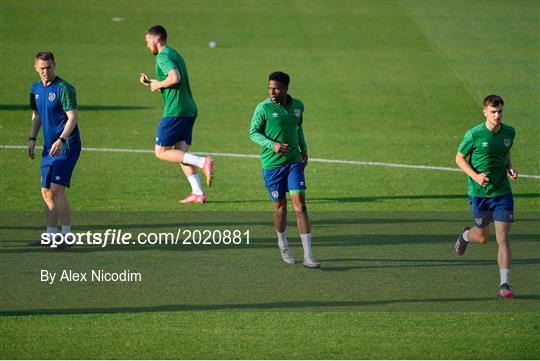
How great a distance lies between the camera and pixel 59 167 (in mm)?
14203

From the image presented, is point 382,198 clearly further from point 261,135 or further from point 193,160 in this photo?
point 261,135

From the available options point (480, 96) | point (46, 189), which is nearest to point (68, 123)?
point (46, 189)

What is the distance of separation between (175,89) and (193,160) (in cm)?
124

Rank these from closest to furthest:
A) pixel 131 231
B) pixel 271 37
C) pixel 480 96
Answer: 1. pixel 131 231
2. pixel 480 96
3. pixel 271 37

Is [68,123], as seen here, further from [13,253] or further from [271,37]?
[271,37]

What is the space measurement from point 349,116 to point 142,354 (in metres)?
15.9

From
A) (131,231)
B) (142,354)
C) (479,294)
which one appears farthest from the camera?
(131,231)

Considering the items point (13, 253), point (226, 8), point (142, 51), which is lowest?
point (13, 253)

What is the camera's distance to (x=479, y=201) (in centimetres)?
1291

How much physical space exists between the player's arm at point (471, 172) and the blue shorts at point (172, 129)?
5.36 m

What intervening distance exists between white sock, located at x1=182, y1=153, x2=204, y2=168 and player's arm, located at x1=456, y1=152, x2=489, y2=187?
13.7 feet

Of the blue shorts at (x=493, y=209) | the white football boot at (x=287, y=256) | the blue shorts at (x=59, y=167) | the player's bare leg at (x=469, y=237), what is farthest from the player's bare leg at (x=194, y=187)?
the blue shorts at (x=493, y=209)

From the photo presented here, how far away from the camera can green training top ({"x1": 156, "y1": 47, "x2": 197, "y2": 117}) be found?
16469 millimetres

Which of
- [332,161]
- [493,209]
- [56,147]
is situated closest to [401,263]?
[493,209]
